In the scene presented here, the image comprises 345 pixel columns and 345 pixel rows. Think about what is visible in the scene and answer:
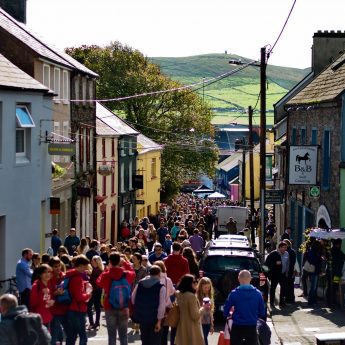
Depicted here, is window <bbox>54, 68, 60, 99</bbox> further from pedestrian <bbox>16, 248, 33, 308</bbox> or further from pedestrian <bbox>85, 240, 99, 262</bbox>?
pedestrian <bbox>16, 248, 33, 308</bbox>

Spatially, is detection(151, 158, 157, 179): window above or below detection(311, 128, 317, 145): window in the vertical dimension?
below

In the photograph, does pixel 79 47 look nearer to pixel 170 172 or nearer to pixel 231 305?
pixel 170 172

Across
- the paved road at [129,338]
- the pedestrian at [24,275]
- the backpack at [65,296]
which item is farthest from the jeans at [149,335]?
the paved road at [129,338]

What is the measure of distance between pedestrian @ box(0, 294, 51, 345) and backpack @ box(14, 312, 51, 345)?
0.6 inches

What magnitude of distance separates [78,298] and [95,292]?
5.84 metres

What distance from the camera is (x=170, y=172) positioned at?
275 feet

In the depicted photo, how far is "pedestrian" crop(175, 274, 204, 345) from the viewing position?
51.3ft

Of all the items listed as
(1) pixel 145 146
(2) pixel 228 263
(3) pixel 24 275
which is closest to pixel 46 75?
(2) pixel 228 263

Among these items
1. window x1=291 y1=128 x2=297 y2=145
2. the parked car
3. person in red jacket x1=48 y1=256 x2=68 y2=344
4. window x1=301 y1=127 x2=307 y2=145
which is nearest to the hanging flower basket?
window x1=291 y1=128 x2=297 y2=145

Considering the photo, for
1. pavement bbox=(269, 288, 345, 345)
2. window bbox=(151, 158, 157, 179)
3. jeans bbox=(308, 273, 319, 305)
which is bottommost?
pavement bbox=(269, 288, 345, 345)

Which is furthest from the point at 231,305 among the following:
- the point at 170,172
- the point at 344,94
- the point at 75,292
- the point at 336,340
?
the point at 170,172

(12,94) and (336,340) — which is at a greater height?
(12,94)

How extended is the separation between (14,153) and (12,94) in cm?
149

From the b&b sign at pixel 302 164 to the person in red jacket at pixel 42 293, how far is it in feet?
58.2
